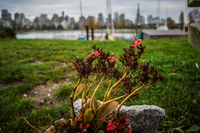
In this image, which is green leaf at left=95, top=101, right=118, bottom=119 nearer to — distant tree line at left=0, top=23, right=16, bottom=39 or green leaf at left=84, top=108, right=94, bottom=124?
green leaf at left=84, top=108, right=94, bottom=124

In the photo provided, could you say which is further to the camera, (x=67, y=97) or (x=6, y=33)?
(x=6, y=33)

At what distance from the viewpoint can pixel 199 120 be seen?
213cm

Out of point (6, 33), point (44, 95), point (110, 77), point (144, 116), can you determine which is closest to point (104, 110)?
point (110, 77)

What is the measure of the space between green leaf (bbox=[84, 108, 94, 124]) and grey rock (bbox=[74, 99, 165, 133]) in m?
0.58

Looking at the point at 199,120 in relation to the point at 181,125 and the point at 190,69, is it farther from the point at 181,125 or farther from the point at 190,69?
the point at 190,69

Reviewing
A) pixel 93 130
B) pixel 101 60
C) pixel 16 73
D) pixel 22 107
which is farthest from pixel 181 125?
pixel 16 73

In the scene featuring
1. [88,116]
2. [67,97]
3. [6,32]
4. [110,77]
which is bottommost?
[67,97]

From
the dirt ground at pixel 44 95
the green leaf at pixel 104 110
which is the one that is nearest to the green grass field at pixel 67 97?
the dirt ground at pixel 44 95

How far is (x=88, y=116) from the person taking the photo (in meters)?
1.26

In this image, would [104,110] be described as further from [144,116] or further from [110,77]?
[144,116]

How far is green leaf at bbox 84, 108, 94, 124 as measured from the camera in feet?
4.04

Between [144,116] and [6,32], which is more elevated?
[6,32]

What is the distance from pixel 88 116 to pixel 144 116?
866 millimetres

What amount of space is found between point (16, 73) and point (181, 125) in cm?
395
